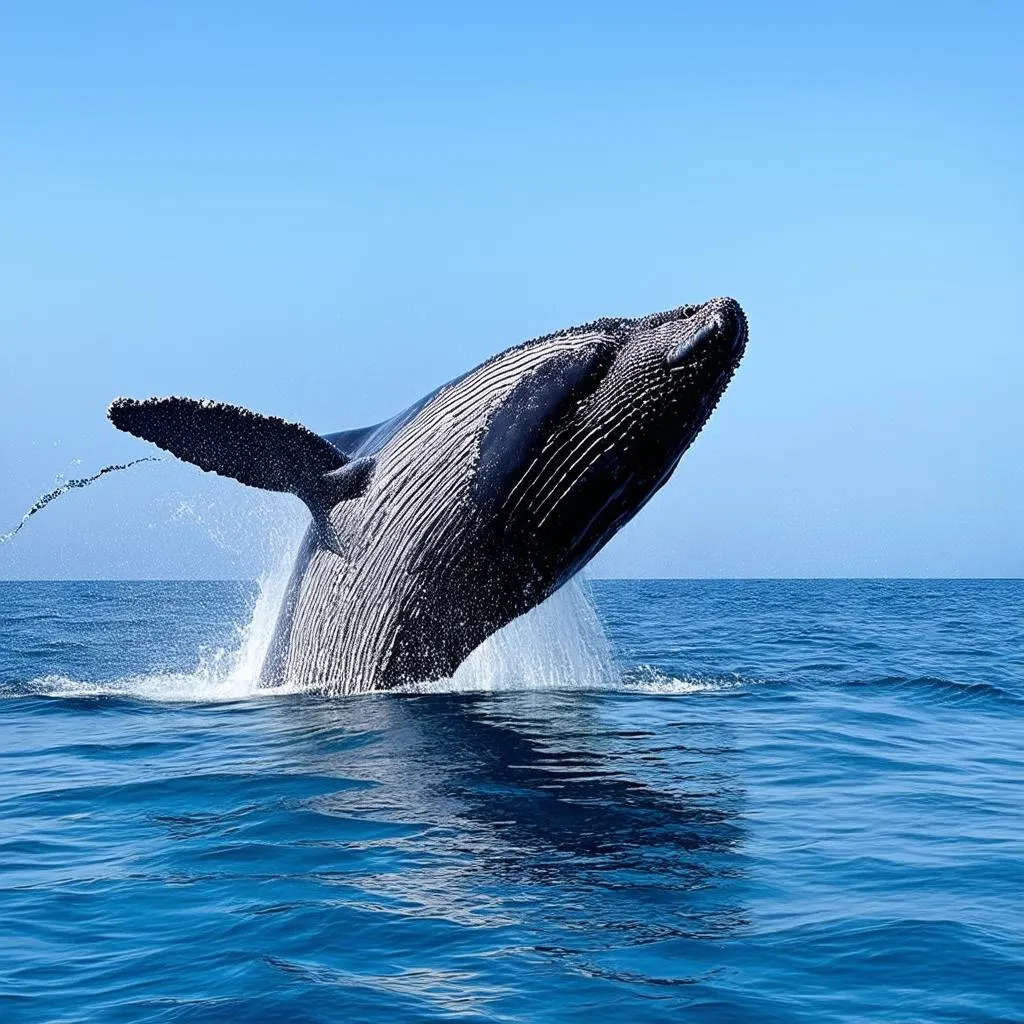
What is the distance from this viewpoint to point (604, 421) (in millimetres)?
10656

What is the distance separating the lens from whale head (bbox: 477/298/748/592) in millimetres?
10398

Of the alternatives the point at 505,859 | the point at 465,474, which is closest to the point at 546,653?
the point at 465,474

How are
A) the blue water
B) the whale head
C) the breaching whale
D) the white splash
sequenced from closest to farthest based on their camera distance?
the blue water, the whale head, the breaching whale, the white splash

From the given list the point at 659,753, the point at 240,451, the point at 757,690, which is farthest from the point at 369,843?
the point at 757,690

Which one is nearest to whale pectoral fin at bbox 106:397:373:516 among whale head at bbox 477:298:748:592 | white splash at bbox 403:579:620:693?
whale head at bbox 477:298:748:592

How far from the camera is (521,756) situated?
1026cm

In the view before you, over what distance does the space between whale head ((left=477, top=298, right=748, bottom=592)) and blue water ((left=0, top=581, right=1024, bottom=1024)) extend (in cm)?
196

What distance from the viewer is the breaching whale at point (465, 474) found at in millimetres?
10570

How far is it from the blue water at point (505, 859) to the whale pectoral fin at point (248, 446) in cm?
205

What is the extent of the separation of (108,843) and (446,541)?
14.7ft

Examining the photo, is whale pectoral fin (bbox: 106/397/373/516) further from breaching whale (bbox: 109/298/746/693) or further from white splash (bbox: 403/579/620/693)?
white splash (bbox: 403/579/620/693)

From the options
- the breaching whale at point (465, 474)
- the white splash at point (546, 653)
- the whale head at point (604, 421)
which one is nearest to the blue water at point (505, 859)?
the white splash at point (546, 653)

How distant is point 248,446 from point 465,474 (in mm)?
1865

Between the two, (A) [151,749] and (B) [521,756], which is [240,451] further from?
(B) [521,756]
